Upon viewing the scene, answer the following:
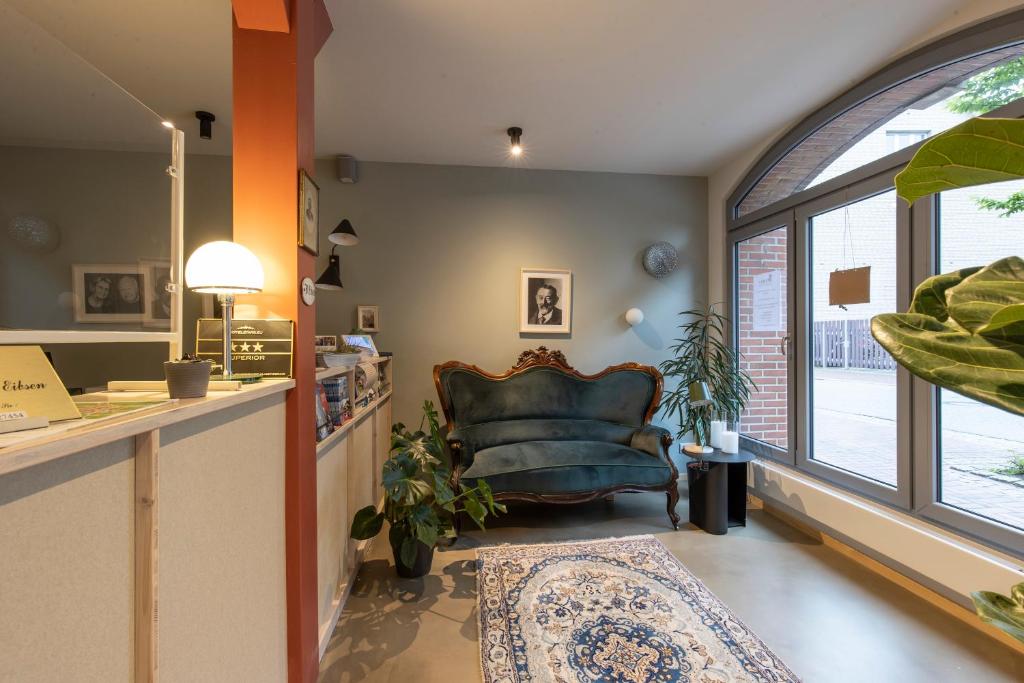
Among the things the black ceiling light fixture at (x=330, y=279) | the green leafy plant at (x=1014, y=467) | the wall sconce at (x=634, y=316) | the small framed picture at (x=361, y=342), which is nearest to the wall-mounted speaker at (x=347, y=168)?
the black ceiling light fixture at (x=330, y=279)

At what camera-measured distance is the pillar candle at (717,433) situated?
285 centimetres

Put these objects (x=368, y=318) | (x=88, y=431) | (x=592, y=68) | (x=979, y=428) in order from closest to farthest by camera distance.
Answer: (x=88, y=431) → (x=979, y=428) → (x=592, y=68) → (x=368, y=318)

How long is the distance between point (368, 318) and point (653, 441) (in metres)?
2.46

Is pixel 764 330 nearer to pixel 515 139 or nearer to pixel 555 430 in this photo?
pixel 555 430

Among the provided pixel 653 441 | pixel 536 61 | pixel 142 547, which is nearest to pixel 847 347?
pixel 653 441

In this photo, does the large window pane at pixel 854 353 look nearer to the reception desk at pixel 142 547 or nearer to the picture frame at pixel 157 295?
the reception desk at pixel 142 547

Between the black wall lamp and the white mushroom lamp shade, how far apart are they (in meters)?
1.49

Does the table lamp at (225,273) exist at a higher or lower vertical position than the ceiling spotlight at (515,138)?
lower

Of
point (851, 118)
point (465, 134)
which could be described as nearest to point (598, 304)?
point (465, 134)

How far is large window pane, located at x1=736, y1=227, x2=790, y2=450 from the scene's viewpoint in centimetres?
309

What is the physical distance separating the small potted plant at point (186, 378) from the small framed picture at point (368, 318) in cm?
246

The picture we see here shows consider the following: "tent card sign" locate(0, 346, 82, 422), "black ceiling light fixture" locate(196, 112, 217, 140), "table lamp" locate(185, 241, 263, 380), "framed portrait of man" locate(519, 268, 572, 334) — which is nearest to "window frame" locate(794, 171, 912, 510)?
"framed portrait of man" locate(519, 268, 572, 334)

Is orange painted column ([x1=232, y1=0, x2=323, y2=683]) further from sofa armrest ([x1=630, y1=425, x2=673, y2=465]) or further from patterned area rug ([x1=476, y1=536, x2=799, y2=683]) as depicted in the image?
sofa armrest ([x1=630, y1=425, x2=673, y2=465])

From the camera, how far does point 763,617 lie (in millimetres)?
1884
